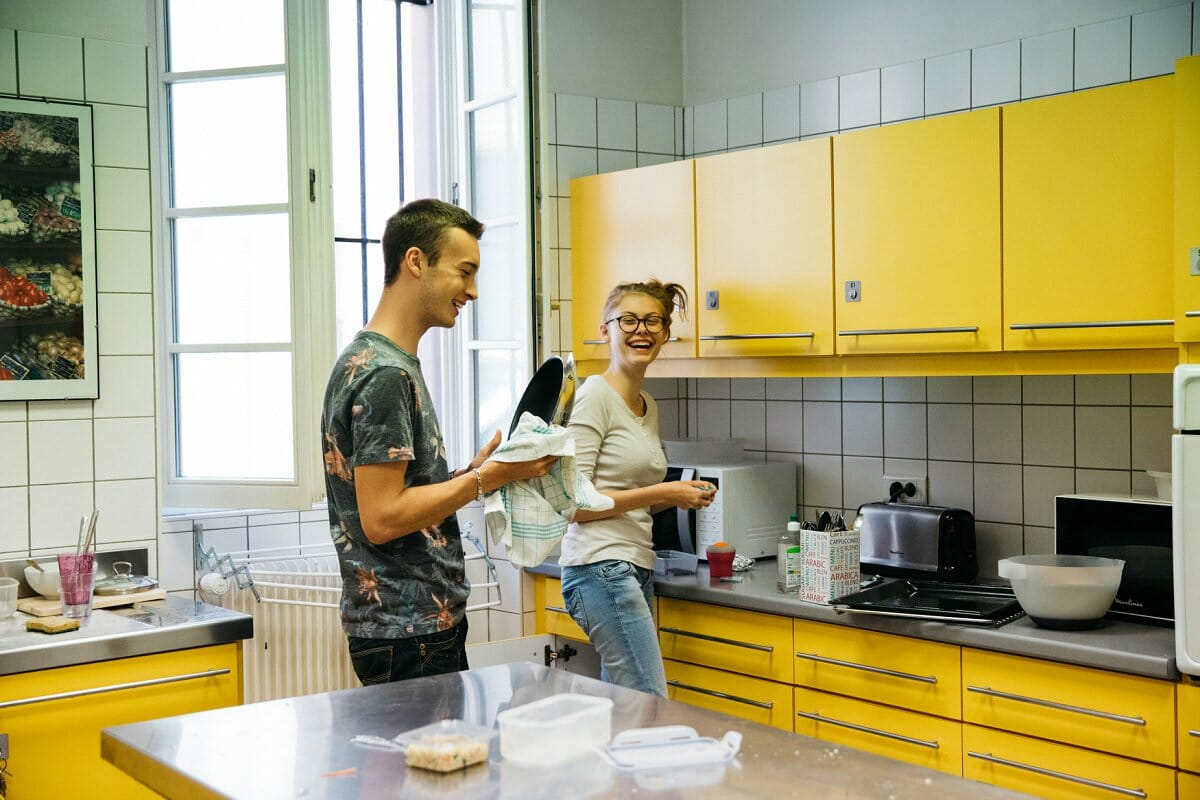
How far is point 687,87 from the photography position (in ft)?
12.8

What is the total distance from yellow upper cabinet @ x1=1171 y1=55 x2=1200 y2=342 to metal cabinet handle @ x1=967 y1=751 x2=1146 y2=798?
89 cm

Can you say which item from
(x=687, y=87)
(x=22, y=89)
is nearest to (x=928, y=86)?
(x=687, y=87)

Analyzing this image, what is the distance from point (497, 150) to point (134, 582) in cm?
165

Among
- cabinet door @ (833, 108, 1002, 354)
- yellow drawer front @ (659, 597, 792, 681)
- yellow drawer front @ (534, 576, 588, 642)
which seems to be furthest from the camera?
yellow drawer front @ (534, 576, 588, 642)

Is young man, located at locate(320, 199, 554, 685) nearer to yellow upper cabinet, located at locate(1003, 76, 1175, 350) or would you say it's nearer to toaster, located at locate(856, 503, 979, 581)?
yellow upper cabinet, located at locate(1003, 76, 1175, 350)

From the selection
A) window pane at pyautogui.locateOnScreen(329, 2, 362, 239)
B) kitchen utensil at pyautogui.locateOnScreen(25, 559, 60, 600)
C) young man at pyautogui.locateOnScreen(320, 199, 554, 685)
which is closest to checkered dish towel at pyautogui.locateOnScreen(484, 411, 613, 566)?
young man at pyautogui.locateOnScreen(320, 199, 554, 685)

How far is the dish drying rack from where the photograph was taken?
3.21 m

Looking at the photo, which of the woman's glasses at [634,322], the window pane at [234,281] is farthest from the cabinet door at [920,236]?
the window pane at [234,281]

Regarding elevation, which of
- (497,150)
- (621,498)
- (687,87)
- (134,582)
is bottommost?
(134,582)

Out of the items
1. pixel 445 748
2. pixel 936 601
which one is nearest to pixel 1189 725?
pixel 936 601

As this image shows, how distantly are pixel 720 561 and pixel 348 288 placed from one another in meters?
1.50

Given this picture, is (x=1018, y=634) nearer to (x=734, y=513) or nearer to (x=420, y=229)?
(x=734, y=513)

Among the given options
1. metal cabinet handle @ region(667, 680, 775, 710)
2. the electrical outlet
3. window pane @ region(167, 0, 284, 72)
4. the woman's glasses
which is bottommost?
metal cabinet handle @ region(667, 680, 775, 710)

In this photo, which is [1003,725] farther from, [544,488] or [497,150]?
[497,150]
